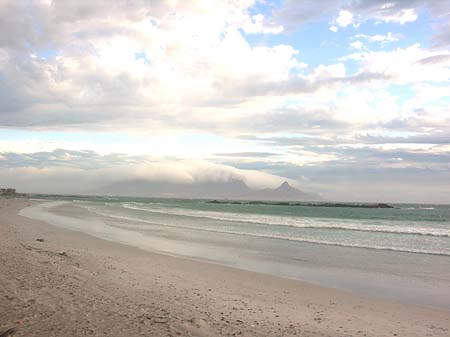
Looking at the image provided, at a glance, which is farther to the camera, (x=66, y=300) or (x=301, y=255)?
(x=301, y=255)

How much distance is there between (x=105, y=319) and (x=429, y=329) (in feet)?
20.1

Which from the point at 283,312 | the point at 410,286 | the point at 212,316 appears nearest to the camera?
the point at 212,316

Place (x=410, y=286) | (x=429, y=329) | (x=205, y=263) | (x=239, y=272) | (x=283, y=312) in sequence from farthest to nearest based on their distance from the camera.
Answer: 1. (x=205, y=263)
2. (x=239, y=272)
3. (x=410, y=286)
4. (x=283, y=312)
5. (x=429, y=329)

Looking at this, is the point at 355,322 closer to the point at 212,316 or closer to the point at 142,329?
the point at 212,316

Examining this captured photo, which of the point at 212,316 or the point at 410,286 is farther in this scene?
the point at 410,286

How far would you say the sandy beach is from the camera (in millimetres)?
6445

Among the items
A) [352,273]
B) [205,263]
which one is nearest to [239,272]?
[205,263]

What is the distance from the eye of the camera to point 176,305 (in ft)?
26.1

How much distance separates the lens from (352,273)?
13875 mm

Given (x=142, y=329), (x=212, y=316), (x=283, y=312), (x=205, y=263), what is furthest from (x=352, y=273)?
(x=142, y=329)

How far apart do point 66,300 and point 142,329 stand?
2207mm

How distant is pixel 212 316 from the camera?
289 inches

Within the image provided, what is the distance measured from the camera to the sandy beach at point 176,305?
6445 millimetres

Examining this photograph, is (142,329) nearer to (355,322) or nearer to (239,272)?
(355,322)
